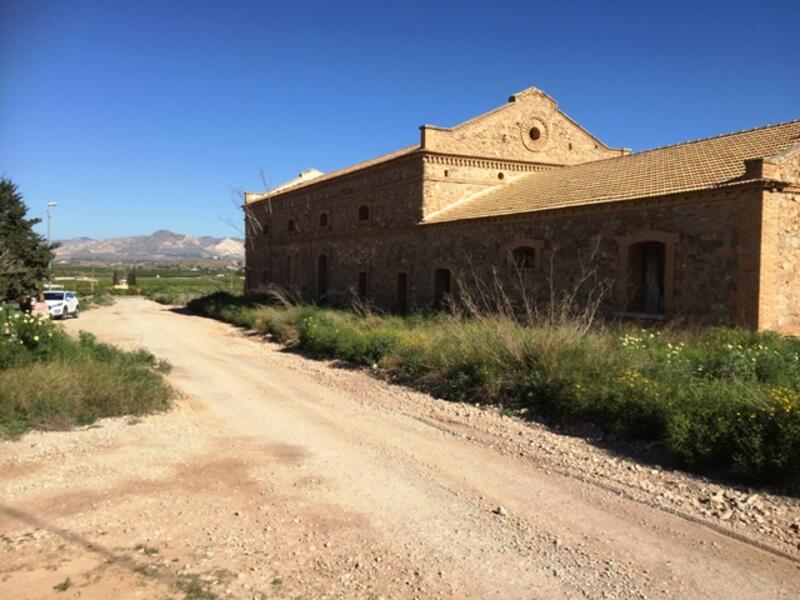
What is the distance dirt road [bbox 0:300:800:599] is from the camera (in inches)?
173

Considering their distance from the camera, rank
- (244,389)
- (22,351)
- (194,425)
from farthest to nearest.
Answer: (244,389)
(22,351)
(194,425)

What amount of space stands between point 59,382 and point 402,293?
16.0m

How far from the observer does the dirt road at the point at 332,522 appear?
14.5 feet

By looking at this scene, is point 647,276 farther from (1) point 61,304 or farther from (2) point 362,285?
(1) point 61,304

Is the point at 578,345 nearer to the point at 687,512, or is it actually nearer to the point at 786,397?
the point at 786,397

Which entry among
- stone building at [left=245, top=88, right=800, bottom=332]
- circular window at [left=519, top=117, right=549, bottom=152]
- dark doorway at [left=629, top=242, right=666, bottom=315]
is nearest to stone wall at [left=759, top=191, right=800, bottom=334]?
stone building at [left=245, top=88, right=800, bottom=332]

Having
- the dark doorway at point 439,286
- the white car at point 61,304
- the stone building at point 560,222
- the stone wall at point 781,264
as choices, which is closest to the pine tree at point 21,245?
the white car at point 61,304

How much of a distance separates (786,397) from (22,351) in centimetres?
1048

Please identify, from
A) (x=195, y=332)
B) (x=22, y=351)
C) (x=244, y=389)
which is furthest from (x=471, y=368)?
(x=195, y=332)

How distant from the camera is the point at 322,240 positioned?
29906 millimetres

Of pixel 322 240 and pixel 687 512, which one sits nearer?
pixel 687 512

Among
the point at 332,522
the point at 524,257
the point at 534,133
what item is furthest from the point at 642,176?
the point at 332,522

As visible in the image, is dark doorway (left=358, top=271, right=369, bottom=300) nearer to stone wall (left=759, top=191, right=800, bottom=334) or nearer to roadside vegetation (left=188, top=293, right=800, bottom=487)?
roadside vegetation (left=188, top=293, right=800, bottom=487)

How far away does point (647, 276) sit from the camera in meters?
14.4
